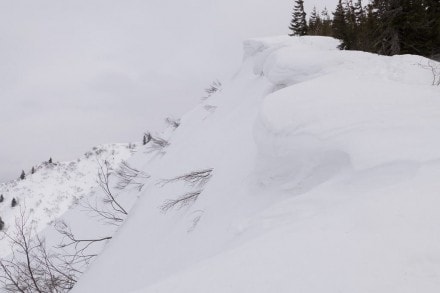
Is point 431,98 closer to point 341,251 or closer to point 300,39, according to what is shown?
point 341,251

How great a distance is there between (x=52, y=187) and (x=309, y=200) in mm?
149466

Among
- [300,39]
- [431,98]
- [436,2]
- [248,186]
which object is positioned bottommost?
[248,186]

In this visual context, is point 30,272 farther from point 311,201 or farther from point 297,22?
point 297,22

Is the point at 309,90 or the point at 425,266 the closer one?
the point at 425,266

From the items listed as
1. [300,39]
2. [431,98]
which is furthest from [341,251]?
[300,39]

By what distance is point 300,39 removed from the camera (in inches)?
572

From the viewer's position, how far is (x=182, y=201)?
7.72 m

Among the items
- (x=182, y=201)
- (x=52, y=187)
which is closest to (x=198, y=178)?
(x=182, y=201)

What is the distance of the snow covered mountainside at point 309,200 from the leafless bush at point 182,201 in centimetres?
4

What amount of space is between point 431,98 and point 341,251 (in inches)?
164

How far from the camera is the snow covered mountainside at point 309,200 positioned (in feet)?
7.52

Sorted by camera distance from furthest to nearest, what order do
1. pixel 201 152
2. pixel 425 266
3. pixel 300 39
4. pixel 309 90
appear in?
pixel 300 39
pixel 201 152
pixel 309 90
pixel 425 266

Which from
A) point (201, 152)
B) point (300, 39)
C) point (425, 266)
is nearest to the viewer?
point (425, 266)

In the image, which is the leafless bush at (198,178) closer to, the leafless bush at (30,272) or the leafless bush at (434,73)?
the leafless bush at (30,272)
